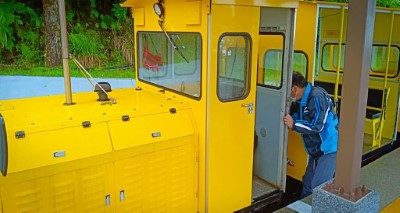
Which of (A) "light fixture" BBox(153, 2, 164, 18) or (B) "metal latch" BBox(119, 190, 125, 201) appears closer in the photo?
(B) "metal latch" BBox(119, 190, 125, 201)

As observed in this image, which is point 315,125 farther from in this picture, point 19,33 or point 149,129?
point 19,33

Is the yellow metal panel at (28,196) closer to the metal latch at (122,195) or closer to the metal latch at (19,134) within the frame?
the metal latch at (19,134)

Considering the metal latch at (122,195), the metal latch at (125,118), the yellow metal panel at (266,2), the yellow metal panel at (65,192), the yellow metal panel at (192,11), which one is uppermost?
the yellow metal panel at (266,2)

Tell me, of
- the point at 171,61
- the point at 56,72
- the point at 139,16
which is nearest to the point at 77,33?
the point at 56,72

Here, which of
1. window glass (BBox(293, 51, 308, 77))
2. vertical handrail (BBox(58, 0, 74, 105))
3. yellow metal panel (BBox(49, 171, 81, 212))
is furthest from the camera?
window glass (BBox(293, 51, 308, 77))

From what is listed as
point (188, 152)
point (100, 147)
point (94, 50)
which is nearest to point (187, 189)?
point (188, 152)

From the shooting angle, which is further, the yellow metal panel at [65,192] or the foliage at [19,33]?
the foliage at [19,33]

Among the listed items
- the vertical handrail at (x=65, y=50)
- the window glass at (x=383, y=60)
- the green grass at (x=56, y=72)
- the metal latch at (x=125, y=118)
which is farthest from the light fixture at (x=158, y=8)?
the green grass at (x=56, y=72)

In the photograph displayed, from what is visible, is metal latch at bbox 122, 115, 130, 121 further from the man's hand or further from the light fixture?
the man's hand

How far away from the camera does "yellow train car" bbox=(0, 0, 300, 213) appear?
7.16 ft

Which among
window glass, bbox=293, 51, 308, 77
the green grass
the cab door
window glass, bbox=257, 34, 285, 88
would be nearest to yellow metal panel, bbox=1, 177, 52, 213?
the cab door

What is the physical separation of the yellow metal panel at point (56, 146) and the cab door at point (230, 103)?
865mm

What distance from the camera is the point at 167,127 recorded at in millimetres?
2666

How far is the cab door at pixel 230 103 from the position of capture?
8.91 feet
